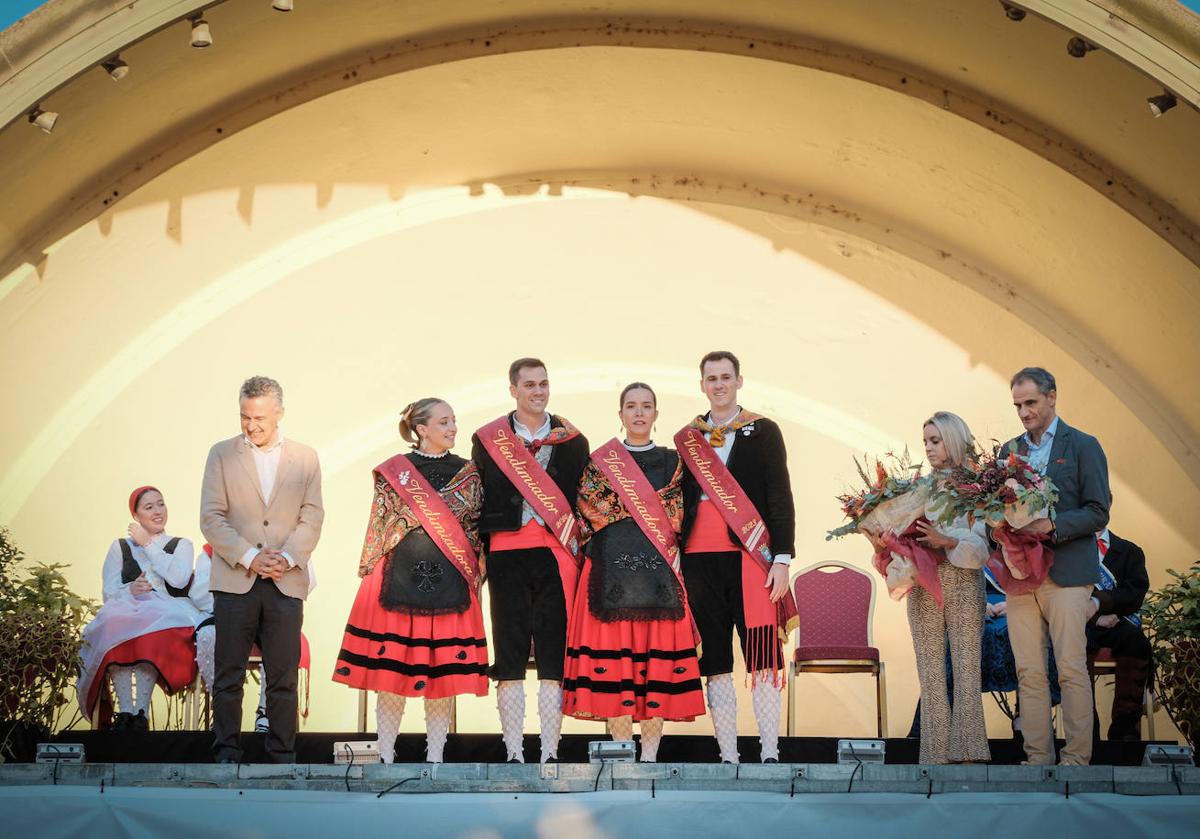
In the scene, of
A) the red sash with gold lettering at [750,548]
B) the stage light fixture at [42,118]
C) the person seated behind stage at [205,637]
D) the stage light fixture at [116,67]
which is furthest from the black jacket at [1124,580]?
the stage light fixture at [42,118]

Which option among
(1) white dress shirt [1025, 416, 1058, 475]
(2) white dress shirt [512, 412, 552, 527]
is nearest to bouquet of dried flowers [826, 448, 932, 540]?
(1) white dress shirt [1025, 416, 1058, 475]

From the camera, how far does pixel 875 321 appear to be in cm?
785

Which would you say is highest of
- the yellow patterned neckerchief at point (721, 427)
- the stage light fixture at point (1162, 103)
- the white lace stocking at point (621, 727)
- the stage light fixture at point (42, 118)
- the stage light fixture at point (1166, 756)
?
the stage light fixture at point (42, 118)

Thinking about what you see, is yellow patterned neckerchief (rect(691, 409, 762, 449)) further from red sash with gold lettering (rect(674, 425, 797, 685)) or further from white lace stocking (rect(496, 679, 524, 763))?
white lace stocking (rect(496, 679, 524, 763))

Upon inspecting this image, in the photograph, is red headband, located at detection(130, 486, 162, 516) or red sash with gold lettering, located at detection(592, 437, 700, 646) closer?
red sash with gold lettering, located at detection(592, 437, 700, 646)

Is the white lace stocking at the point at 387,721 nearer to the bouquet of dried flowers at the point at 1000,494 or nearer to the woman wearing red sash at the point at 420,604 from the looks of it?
the woman wearing red sash at the point at 420,604

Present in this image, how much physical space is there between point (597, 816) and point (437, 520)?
1604 mm

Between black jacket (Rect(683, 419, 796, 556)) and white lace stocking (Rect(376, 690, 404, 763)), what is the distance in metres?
1.20

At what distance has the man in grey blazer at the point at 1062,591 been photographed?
5.07m

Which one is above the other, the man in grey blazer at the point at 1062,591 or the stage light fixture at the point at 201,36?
the stage light fixture at the point at 201,36

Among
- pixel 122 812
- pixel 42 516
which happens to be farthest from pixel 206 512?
pixel 42 516

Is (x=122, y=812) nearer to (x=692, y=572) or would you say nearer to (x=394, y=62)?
(x=692, y=572)

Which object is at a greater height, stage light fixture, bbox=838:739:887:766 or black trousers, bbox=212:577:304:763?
black trousers, bbox=212:577:304:763

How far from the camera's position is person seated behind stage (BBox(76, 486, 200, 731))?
6441mm
